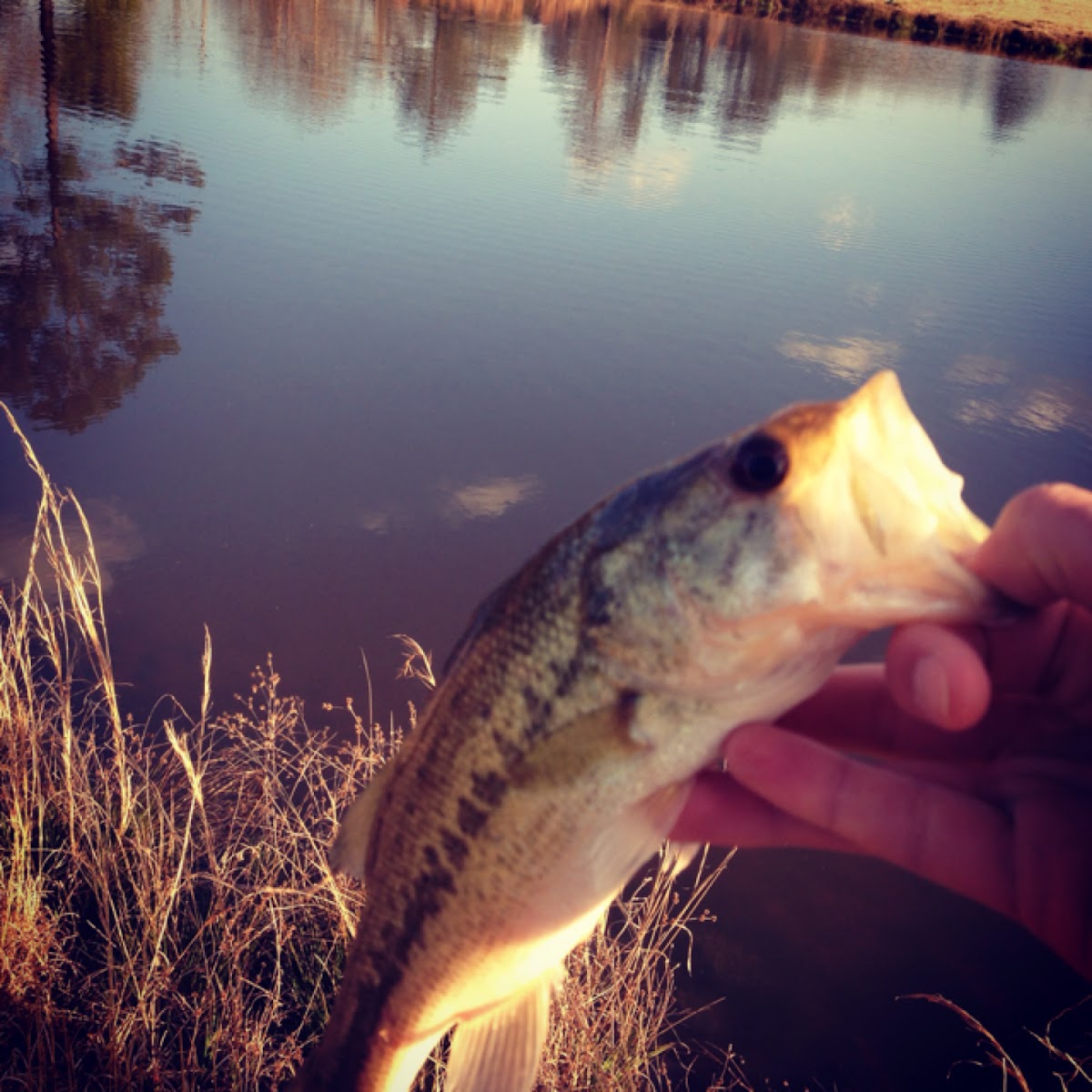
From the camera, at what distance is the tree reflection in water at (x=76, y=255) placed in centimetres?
844

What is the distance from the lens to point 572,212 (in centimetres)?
1497

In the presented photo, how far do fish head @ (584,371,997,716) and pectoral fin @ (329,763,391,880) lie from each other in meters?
0.78

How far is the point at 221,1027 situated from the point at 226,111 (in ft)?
67.5

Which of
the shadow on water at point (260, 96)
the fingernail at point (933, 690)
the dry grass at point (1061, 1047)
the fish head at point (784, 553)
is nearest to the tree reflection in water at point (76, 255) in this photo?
the shadow on water at point (260, 96)

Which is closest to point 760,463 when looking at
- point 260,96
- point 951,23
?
point 260,96

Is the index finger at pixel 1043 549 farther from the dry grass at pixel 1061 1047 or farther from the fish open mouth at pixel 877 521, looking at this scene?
the dry grass at pixel 1061 1047

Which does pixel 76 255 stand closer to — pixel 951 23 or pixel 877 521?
pixel 877 521

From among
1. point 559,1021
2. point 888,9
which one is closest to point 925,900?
point 559,1021

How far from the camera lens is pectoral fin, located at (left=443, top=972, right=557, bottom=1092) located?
2.25 meters

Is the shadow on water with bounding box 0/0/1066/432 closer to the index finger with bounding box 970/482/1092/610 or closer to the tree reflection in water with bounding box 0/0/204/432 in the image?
the tree reflection in water with bounding box 0/0/204/432

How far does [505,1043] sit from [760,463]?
1.69 metres

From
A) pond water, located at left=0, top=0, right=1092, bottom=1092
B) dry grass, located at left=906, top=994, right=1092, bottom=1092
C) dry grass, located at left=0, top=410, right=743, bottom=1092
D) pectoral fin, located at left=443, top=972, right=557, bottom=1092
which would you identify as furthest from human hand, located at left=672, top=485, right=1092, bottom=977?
pond water, located at left=0, top=0, right=1092, bottom=1092

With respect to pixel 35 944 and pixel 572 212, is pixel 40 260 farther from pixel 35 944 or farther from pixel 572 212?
pixel 35 944

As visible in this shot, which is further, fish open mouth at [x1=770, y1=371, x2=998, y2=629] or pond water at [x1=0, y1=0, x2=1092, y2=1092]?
pond water at [x1=0, y1=0, x2=1092, y2=1092]
